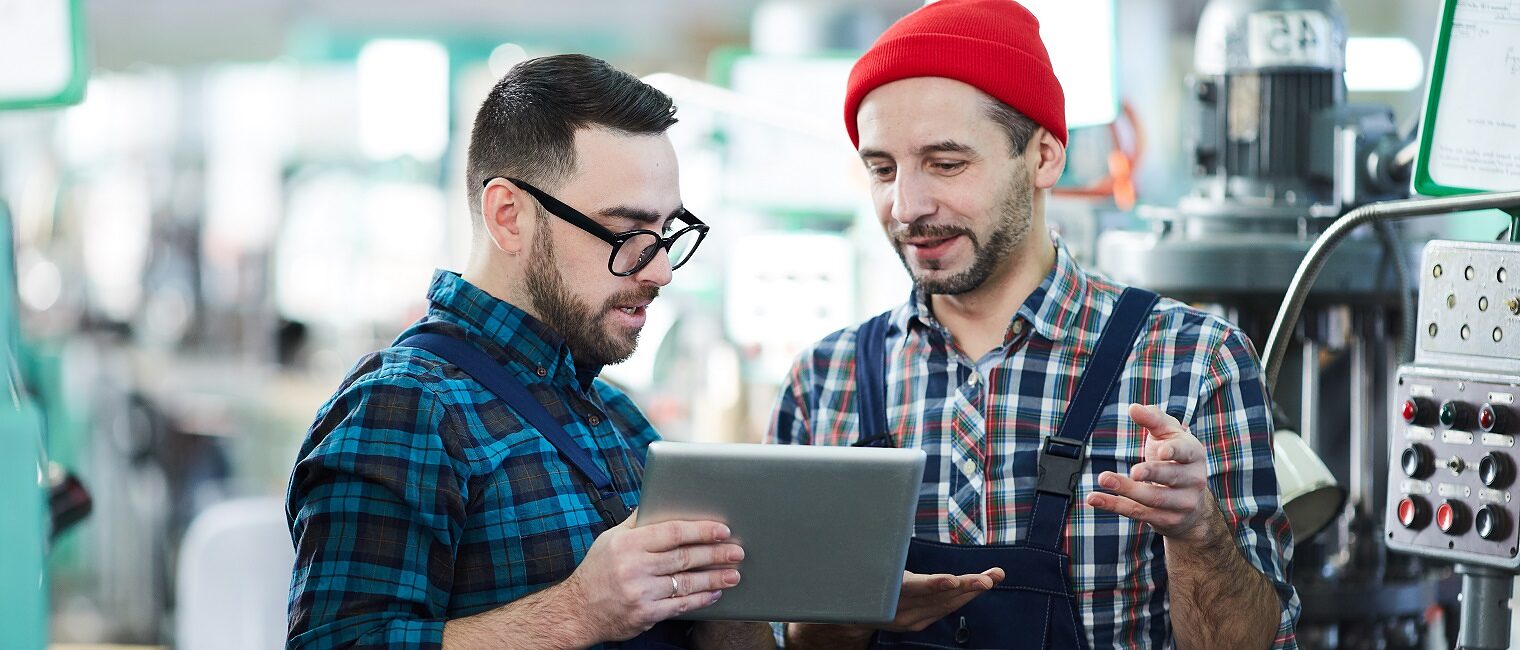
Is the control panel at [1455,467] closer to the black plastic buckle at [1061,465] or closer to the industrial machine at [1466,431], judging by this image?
the industrial machine at [1466,431]

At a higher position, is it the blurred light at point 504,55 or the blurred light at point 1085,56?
the blurred light at point 504,55

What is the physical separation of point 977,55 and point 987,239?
279 mm

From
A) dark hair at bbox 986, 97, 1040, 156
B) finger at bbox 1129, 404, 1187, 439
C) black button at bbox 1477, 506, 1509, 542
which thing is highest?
dark hair at bbox 986, 97, 1040, 156

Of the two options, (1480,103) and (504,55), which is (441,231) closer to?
(504,55)

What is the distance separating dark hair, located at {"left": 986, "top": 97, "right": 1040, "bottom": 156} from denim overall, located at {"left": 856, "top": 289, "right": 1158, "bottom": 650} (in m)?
0.30

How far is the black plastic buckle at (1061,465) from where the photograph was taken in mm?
2312

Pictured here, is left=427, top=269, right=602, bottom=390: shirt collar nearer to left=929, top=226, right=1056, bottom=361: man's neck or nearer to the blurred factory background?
left=929, top=226, right=1056, bottom=361: man's neck

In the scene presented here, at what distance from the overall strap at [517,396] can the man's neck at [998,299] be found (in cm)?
68

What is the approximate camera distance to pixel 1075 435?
2330 millimetres

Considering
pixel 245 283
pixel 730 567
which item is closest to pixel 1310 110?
pixel 730 567

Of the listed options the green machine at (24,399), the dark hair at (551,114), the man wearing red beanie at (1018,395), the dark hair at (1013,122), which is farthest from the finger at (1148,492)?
the green machine at (24,399)

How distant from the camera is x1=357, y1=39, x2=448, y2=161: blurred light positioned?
995 cm

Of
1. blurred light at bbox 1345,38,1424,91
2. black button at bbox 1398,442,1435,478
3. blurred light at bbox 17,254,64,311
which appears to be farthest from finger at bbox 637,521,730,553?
blurred light at bbox 17,254,64,311

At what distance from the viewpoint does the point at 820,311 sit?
493 centimetres
